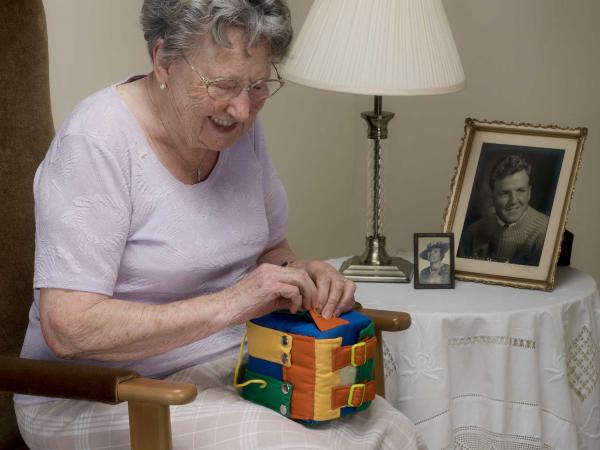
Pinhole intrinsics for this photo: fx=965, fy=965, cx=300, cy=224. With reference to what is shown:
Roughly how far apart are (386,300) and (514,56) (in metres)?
1.22

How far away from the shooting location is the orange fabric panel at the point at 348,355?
1.58m

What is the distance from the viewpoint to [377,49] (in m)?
2.11

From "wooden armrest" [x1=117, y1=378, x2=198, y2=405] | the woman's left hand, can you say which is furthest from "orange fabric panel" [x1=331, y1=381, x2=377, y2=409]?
"wooden armrest" [x1=117, y1=378, x2=198, y2=405]

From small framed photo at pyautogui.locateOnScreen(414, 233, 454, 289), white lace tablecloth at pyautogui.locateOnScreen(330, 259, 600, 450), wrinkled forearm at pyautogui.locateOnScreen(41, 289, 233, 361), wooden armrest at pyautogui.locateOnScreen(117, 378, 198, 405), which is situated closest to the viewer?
wooden armrest at pyautogui.locateOnScreen(117, 378, 198, 405)

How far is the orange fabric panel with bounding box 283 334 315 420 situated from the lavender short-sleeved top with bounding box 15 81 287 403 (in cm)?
25

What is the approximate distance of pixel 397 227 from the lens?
334cm

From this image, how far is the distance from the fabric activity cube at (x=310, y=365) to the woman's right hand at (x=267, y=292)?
3cm

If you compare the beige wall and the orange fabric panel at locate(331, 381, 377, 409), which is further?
the beige wall

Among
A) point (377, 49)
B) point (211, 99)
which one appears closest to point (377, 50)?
point (377, 49)

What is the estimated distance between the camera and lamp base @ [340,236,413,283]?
7.51 feet

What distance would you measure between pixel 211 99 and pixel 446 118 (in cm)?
169

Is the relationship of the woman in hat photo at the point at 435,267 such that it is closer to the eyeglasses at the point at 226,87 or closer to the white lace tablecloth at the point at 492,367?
the white lace tablecloth at the point at 492,367

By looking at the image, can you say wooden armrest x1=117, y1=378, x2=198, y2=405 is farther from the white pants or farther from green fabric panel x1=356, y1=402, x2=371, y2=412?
green fabric panel x1=356, y1=402, x2=371, y2=412

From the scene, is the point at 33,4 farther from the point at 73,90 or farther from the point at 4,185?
the point at 73,90
